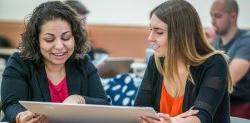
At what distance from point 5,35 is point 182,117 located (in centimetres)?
416

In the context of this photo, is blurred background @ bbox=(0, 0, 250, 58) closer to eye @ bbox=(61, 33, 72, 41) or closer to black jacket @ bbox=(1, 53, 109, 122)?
black jacket @ bbox=(1, 53, 109, 122)

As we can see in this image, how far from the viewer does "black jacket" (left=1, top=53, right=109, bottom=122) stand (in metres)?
1.98

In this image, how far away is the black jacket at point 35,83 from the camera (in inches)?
78.0

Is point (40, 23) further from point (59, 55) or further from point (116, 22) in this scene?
point (116, 22)

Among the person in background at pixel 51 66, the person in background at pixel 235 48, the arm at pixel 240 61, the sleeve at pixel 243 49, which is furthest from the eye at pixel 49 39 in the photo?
the sleeve at pixel 243 49

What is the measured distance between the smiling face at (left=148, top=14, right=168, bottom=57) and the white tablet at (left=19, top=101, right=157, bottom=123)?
349mm

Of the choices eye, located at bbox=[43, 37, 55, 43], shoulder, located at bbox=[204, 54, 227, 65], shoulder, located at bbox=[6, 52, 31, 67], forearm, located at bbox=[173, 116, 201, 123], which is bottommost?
forearm, located at bbox=[173, 116, 201, 123]

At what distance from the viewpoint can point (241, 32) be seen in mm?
3533

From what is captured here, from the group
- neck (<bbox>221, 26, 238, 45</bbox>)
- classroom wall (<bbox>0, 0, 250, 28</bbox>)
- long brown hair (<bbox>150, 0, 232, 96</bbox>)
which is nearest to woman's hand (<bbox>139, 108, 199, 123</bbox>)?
long brown hair (<bbox>150, 0, 232, 96</bbox>)

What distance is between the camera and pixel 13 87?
6.53ft

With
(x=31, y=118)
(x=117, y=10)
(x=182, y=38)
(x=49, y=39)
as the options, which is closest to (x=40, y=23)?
(x=49, y=39)

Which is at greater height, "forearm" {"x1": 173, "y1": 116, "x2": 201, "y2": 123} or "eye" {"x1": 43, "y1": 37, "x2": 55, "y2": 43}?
"eye" {"x1": 43, "y1": 37, "x2": 55, "y2": 43}

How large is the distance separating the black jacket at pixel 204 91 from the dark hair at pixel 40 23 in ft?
1.29

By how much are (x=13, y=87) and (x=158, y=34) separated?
2.20 ft
